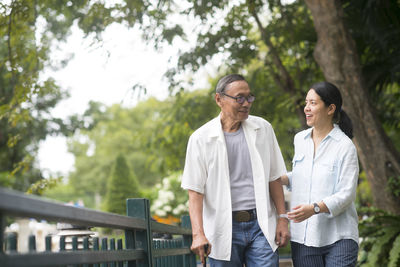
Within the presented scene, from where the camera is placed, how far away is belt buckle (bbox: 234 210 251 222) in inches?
137

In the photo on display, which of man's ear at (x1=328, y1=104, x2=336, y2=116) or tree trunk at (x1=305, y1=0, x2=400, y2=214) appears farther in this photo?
tree trunk at (x1=305, y1=0, x2=400, y2=214)

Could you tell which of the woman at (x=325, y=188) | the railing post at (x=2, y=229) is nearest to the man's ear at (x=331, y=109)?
the woman at (x=325, y=188)

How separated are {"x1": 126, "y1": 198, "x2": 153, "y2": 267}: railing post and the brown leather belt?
0.53 m

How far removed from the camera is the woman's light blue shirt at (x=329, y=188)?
345 cm

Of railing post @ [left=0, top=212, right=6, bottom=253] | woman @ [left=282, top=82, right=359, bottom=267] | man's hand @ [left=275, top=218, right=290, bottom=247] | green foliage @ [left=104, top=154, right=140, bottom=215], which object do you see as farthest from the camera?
green foliage @ [left=104, top=154, right=140, bottom=215]

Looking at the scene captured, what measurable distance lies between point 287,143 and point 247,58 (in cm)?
282

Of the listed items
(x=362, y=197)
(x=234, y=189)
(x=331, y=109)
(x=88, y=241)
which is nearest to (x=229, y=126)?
(x=234, y=189)

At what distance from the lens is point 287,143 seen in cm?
1203

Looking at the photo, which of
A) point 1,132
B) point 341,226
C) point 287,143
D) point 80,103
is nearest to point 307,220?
point 341,226

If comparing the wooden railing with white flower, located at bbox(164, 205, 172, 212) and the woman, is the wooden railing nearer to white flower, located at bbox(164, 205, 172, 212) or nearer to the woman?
the woman

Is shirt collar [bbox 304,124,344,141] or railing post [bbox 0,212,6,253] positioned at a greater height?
shirt collar [bbox 304,124,344,141]

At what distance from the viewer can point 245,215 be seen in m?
3.48

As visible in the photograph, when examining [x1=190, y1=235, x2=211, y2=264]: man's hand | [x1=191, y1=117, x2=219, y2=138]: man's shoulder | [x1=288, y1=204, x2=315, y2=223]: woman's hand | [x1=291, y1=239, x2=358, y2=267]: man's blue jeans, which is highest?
[x1=191, y1=117, x2=219, y2=138]: man's shoulder

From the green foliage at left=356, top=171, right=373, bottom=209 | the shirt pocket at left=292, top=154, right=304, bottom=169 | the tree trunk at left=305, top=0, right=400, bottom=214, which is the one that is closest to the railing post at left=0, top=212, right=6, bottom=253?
the shirt pocket at left=292, top=154, right=304, bottom=169
